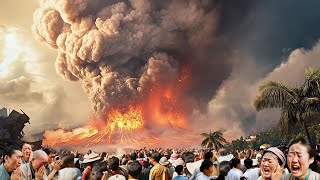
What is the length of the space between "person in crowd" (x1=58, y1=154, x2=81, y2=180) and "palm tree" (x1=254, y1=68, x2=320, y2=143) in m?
11.5

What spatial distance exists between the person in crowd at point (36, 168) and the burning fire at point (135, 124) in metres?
51.8

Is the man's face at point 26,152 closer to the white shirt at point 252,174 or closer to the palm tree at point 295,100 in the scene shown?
the white shirt at point 252,174

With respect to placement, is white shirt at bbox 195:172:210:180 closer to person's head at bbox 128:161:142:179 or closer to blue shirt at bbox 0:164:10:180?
person's head at bbox 128:161:142:179

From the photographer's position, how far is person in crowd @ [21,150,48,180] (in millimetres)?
4324

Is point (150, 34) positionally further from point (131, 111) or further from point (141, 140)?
point (141, 140)

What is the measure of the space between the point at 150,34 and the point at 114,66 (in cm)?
768

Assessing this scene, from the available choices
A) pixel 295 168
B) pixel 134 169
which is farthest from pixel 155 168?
pixel 295 168

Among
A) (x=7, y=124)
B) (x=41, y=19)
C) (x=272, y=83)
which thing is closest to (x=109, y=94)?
(x=41, y=19)

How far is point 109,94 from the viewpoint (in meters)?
54.8

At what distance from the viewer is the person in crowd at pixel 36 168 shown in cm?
432

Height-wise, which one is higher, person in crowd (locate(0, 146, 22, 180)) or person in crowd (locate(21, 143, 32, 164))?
person in crowd (locate(21, 143, 32, 164))

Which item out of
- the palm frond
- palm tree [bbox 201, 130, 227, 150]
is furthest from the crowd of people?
palm tree [bbox 201, 130, 227, 150]

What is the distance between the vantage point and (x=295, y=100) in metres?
15.2

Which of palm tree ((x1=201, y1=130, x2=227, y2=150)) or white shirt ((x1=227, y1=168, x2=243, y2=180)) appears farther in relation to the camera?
palm tree ((x1=201, y1=130, x2=227, y2=150))
